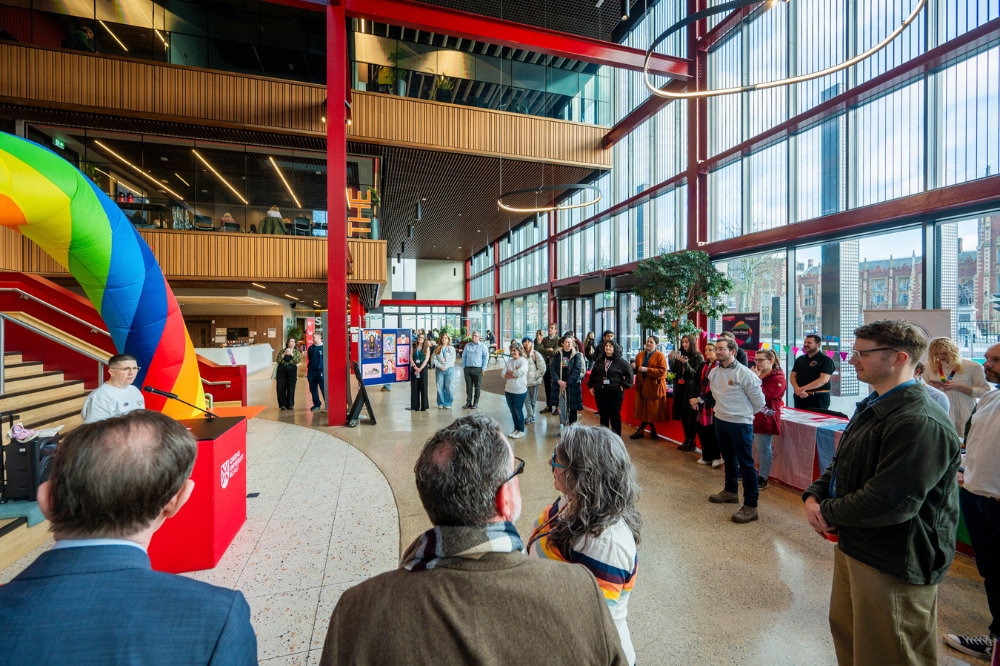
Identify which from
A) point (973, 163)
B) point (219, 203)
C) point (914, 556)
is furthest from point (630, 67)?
point (914, 556)

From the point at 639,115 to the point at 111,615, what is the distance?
12.3 metres

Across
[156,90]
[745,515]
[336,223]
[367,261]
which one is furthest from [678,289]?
[156,90]

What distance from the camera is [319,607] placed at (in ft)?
8.48

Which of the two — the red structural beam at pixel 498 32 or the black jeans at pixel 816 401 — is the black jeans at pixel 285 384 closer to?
the red structural beam at pixel 498 32

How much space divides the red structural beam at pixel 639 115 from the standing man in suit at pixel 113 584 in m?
11.2

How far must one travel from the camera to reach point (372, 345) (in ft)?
37.0

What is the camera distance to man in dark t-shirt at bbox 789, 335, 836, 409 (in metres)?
4.95

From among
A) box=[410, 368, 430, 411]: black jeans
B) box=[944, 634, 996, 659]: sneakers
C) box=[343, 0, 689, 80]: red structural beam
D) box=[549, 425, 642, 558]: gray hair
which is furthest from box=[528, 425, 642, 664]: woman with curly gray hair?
box=[343, 0, 689, 80]: red structural beam

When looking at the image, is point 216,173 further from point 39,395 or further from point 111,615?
point 111,615

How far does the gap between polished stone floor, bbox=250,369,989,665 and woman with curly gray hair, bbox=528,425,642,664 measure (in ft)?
4.01

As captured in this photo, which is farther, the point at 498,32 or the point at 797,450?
the point at 498,32

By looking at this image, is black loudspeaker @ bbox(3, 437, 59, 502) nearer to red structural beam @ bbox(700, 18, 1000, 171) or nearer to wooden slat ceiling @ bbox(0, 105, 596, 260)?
wooden slat ceiling @ bbox(0, 105, 596, 260)

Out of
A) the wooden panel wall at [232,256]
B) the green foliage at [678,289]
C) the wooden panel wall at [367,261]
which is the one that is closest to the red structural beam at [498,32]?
the green foliage at [678,289]

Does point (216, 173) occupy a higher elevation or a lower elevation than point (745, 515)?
higher
